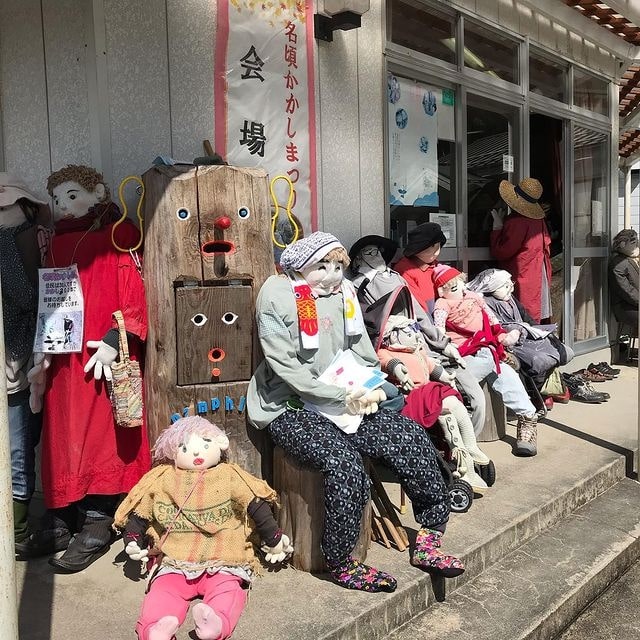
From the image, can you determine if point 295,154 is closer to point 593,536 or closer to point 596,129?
point 593,536

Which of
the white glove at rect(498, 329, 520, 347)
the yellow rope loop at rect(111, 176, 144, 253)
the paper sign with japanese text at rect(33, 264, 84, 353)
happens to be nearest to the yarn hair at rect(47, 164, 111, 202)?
the yellow rope loop at rect(111, 176, 144, 253)

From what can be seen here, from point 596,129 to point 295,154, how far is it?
5.04m

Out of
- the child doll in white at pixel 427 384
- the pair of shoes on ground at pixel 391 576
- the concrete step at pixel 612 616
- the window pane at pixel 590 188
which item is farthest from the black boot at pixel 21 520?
the window pane at pixel 590 188

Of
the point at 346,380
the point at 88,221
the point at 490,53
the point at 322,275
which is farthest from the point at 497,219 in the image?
the point at 88,221

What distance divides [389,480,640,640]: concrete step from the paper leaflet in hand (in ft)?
2.85

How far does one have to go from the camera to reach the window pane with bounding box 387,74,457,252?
5.00m

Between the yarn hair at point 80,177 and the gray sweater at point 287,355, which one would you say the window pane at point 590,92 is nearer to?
the gray sweater at point 287,355

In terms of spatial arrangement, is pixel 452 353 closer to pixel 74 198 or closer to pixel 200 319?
pixel 200 319

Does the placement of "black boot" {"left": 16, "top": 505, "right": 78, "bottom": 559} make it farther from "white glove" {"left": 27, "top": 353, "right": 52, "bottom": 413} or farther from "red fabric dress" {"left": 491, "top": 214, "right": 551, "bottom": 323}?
"red fabric dress" {"left": 491, "top": 214, "right": 551, "bottom": 323}

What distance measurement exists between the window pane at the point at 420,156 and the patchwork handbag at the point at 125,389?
100 inches

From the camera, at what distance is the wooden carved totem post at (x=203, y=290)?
3076mm

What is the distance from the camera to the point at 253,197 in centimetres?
322

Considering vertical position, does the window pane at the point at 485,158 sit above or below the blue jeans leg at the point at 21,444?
above

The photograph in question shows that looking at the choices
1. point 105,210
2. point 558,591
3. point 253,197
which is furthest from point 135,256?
point 558,591
